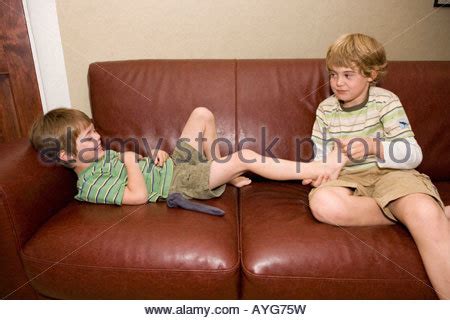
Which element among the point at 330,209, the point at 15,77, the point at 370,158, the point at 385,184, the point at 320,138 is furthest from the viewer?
the point at 15,77

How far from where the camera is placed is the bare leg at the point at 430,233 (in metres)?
0.93

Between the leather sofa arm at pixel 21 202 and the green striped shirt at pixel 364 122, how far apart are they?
1036 millimetres

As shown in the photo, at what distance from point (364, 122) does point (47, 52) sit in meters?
1.52

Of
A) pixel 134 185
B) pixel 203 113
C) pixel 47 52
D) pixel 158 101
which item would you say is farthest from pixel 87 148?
pixel 47 52

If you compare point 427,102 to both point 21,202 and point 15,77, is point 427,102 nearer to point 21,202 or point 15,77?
point 21,202

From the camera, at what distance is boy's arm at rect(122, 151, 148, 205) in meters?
1.24

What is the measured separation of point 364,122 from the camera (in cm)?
133

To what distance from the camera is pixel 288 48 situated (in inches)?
69.1

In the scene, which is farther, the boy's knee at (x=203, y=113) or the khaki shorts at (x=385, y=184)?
the boy's knee at (x=203, y=113)

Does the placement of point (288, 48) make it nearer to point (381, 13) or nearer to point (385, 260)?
point (381, 13)

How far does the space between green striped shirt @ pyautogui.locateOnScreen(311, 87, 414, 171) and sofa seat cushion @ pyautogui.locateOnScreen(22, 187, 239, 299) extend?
1.98 feet

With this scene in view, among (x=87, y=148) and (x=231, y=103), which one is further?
(x=231, y=103)

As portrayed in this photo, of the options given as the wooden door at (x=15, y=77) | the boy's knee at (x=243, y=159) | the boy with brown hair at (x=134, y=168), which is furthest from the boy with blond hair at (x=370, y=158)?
the wooden door at (x=15, y=77)

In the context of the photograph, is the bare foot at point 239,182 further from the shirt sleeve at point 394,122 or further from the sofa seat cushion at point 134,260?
the shirt sleeve at point 394,122
